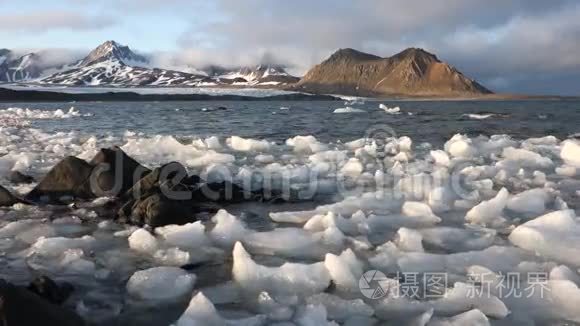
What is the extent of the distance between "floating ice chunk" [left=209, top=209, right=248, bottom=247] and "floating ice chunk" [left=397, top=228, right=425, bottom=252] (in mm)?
1454

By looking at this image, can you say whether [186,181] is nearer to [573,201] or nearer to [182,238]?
[182,238]

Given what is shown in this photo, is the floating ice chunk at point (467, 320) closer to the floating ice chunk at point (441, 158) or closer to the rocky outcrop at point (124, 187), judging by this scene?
the rocky outcrop at point (124, 187)

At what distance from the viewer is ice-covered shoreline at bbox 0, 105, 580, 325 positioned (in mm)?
3434

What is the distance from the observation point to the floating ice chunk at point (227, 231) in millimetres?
4828

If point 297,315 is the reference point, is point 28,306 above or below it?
above

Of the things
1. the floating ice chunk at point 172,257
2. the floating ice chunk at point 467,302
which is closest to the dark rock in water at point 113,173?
the floating ice chunk at point 172,257

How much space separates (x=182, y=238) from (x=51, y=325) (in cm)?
205

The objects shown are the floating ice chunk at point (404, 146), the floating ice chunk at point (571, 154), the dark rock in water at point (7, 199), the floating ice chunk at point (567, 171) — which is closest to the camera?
the dark rock in water at point (7, 199)

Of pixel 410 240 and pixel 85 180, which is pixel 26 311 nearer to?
pixel 410 240

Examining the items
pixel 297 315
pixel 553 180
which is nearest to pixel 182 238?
pixel 297 315

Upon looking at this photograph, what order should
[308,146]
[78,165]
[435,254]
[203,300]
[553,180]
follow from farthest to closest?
[308,146], [553,180], [78,165], [435,254], [203,300]

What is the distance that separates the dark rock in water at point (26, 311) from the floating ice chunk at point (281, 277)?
1300 mm

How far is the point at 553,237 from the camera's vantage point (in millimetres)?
4586

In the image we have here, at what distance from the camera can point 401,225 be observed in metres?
5.33
